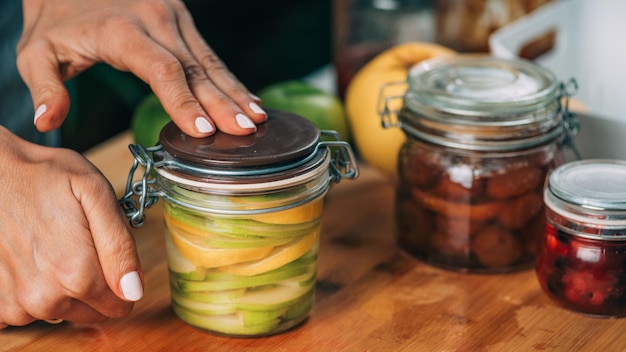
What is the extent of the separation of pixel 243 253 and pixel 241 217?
3 centimetres

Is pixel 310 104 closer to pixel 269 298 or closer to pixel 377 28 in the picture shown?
pixel 377 28

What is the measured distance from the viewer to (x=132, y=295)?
0.75m

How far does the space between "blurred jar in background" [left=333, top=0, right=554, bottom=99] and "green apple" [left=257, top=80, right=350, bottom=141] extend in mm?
160

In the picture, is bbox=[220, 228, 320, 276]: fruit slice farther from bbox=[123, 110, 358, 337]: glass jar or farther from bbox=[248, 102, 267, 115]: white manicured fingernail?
bbox=[248, 102, 267, 115]: white manicured fingernail

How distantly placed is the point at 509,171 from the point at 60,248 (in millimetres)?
438

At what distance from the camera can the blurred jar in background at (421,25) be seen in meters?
1.30

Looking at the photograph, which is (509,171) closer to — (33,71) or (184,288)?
(184,288)

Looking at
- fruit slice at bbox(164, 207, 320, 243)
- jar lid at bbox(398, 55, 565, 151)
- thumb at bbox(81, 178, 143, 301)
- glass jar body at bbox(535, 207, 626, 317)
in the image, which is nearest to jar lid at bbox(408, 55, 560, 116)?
jar lid at bbox(398, 55, 565, 151)

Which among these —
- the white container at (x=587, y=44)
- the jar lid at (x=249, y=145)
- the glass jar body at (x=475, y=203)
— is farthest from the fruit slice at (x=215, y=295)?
the white container at (x=587, y=44)

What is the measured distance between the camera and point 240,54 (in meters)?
2.05

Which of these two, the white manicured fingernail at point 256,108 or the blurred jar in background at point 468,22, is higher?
the white manicured fingernail at point 256,108

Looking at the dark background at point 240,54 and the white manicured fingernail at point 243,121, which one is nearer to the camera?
the white manicured fingernail at point 243,121

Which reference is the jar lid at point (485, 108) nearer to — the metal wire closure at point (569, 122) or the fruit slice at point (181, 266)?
the metal wire closure at point (569, 122)

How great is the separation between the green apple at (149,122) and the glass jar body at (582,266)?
0.47 m
